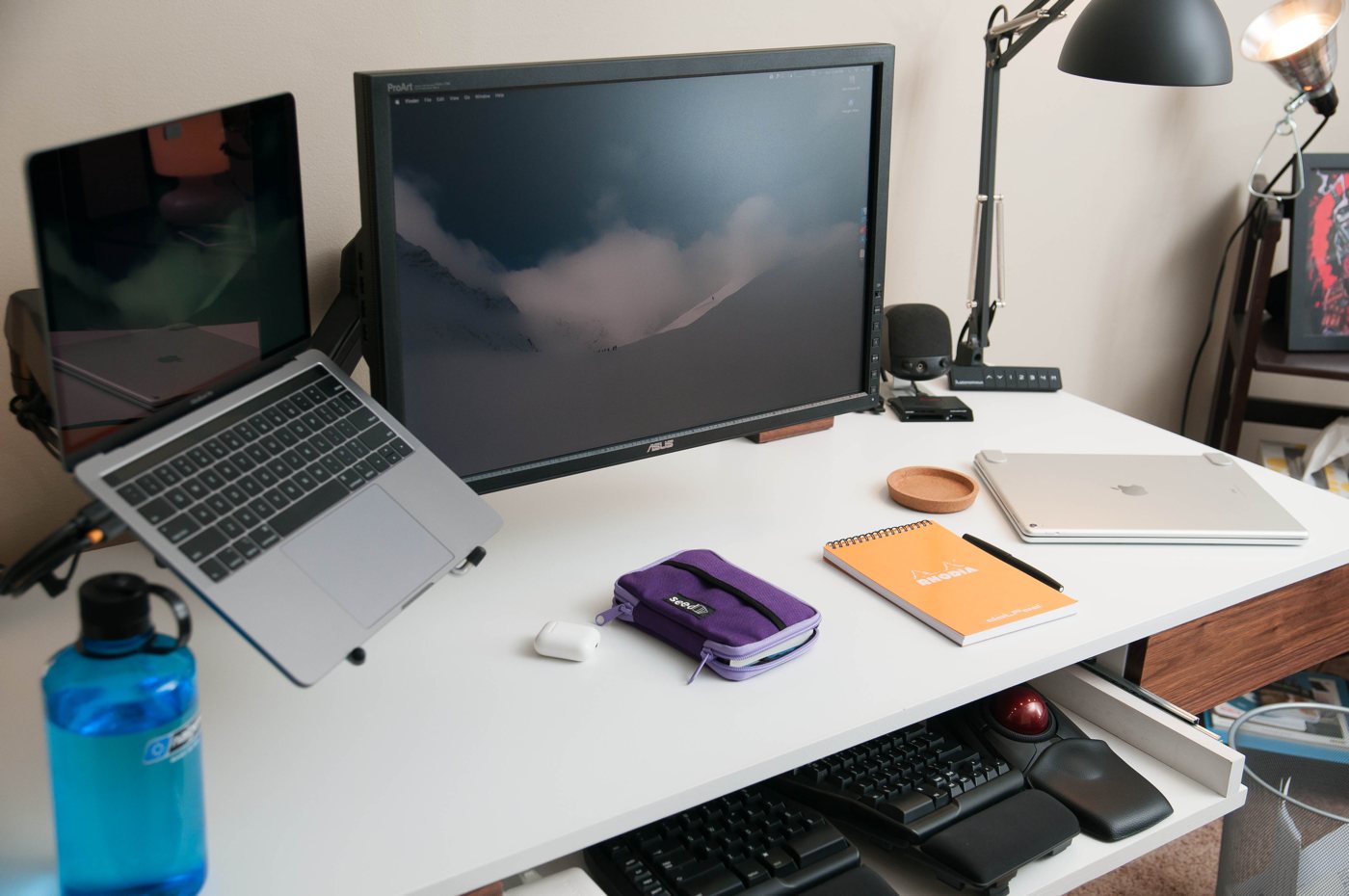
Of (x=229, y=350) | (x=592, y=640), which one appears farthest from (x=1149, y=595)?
(x=229, y=350)

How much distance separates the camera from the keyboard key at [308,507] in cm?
86

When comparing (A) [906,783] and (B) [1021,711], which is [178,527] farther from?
(B) [1021,711]

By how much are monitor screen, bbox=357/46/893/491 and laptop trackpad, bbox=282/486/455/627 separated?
0.40 ft

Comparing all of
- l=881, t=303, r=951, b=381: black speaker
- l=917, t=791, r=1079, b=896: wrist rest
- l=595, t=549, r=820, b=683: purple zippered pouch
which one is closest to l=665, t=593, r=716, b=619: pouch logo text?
l=595, t=549, r=820, b=683: purple zippered pouch

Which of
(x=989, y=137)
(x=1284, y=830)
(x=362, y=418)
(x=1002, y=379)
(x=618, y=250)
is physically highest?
(x=989, y=137)

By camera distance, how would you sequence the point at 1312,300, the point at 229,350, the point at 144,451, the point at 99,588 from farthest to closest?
1. the point at 1312,300
2. the point at 229,350
3. the point at 144,451
4. the point at 99,588

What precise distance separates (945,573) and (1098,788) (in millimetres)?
235

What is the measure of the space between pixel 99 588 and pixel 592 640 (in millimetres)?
422

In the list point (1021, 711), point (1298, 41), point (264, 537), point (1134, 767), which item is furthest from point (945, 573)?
point (1298, 41)

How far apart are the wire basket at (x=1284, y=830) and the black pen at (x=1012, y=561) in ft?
1.28

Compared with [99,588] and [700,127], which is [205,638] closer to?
[99,588]

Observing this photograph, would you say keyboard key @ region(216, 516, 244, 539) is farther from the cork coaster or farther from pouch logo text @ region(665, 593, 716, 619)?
the cork coaster

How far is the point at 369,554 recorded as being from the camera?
2.95ft

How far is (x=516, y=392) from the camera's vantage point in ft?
3.58
